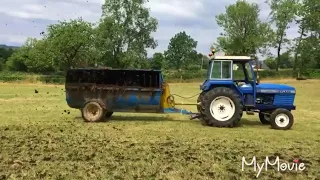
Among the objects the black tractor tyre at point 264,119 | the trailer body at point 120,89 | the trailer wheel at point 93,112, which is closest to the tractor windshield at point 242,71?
the black tractor tyre at point 264,119

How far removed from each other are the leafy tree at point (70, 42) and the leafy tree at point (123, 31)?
3.01 metres

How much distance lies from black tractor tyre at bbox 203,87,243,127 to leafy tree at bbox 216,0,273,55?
55430mm

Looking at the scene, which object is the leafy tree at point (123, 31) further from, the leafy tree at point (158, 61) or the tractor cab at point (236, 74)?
the tractor cab at point (236, 74)

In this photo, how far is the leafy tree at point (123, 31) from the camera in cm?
6644

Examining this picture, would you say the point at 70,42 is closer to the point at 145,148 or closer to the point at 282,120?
the point at 282,120

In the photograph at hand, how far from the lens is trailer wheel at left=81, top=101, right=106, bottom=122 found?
13453mm

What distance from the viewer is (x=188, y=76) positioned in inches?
2235

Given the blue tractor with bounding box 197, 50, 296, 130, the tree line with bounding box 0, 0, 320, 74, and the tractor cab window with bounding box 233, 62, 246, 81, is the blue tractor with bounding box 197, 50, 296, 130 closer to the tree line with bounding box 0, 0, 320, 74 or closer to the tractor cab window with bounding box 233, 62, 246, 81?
the tractor cab window with bounding box 233, 62, 246, 81

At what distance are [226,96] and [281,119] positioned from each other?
1.74 metres

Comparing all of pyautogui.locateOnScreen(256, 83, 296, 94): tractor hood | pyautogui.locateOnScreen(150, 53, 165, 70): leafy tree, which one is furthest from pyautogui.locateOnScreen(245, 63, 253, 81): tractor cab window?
pyautogui.locateOnScreen(150, 53, 165, 70): leafy tree

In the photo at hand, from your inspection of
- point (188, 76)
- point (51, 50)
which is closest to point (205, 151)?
point (188, 76)

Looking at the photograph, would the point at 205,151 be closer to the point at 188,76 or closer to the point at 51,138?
the point at 51,138

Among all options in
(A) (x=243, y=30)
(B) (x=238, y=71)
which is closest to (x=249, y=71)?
(B) (x=238, y=71)

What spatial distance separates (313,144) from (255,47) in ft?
196
